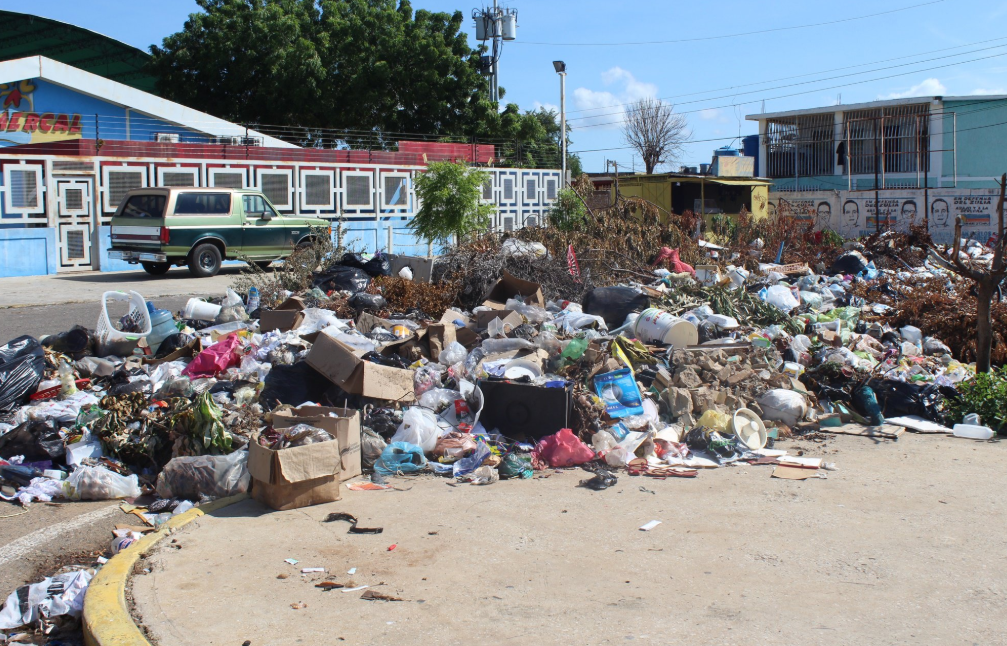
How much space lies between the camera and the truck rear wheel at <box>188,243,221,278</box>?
16562 mm

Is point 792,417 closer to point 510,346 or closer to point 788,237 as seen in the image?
point 510,346

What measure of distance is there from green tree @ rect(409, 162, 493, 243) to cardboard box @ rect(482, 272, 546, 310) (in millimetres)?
6848

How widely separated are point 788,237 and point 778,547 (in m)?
15.0

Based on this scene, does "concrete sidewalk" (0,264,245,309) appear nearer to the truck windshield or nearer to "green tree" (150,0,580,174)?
the truck windshield

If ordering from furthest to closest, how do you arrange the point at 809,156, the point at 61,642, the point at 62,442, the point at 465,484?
the point at 809,156 → the point at 62,442 → the point at 465,484 → the point at 61,642

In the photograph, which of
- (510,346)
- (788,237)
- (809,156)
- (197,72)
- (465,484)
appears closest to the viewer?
(465,484)

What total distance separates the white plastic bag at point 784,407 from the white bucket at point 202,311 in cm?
607

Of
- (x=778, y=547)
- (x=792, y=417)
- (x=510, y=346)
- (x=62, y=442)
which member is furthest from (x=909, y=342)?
(x=62, y=442)

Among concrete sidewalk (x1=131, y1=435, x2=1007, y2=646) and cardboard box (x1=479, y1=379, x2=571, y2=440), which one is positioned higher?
cardboard box (x1=479, y1=379, x2=571, y2=440)

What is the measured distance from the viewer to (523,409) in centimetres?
633

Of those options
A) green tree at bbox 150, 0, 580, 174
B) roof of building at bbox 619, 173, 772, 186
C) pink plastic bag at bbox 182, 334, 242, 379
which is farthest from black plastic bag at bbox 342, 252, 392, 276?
green tree at bbox 150, 0, 580, 174

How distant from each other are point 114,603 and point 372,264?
8429 millimetres

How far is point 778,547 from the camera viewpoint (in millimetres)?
4391

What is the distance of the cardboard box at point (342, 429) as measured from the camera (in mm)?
5473
